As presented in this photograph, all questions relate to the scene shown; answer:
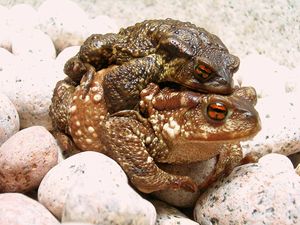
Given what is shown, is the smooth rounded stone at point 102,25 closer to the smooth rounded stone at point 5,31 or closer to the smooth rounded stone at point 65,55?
the smooth rounded stone at point 65,55

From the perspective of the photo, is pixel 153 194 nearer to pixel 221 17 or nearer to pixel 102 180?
pixel 102 180

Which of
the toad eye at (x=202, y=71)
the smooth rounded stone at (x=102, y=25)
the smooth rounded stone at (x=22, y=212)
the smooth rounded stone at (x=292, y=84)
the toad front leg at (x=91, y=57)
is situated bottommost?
the smooth rounded stone at (x=22, y=212)

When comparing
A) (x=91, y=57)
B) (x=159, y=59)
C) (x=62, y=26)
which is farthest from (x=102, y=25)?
(x=159, y=59)

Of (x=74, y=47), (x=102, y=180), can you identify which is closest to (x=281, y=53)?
(x=74, y=47)

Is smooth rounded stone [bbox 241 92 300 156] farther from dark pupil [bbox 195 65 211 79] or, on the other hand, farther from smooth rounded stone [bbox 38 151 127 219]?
smooth rounded stone [bbox 38 151 127 219]

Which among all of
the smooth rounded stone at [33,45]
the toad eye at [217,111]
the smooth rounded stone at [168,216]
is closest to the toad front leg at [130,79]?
the toad eye at [217,111]

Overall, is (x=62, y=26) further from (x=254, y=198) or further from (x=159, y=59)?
(x=254, y=198)
